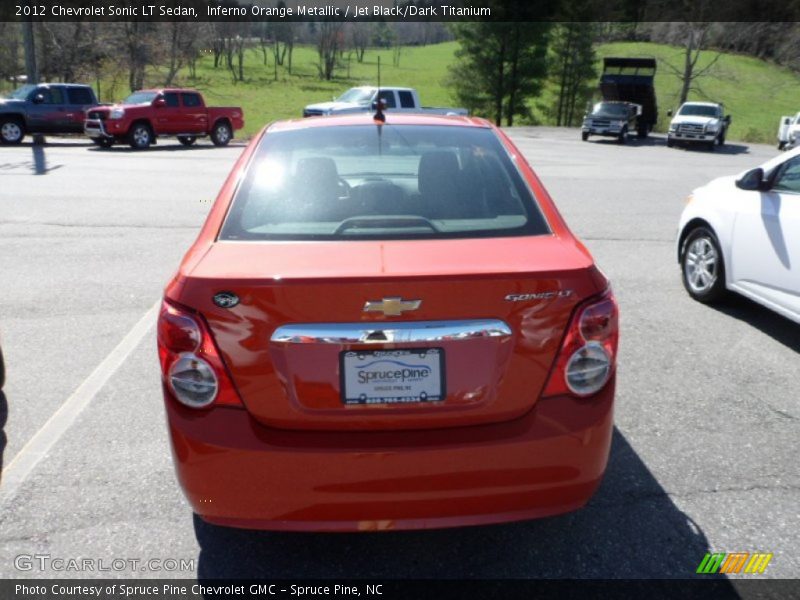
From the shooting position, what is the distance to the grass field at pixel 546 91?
4378 centimetres

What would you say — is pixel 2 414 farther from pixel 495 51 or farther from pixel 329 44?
pixel 329 44

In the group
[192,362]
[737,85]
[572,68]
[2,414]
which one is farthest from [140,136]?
[737,85]

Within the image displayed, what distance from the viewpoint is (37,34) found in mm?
35844

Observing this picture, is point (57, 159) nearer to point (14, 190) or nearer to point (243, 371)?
point (14, 190)

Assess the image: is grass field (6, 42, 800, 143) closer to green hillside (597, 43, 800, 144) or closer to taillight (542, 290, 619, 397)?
green hillside (597, 43, 800, 144)

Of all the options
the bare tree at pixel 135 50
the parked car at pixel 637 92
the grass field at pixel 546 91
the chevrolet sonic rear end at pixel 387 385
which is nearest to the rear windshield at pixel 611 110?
the parked car at pixel 637 92

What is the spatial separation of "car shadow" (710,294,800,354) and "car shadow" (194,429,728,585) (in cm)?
304

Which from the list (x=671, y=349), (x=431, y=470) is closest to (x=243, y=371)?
Answer: (x=431, y=470)

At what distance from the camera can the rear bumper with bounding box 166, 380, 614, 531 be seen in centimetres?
246

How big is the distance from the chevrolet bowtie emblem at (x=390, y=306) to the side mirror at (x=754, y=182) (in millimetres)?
4451

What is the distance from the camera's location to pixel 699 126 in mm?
30016

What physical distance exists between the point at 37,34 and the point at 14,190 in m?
27.2

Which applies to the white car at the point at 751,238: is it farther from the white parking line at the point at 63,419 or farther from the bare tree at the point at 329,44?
the bare tree at the point at 329,44

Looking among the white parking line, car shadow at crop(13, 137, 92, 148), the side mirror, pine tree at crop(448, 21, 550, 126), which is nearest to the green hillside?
pine tree at crop(448, 21, 550, 126)
